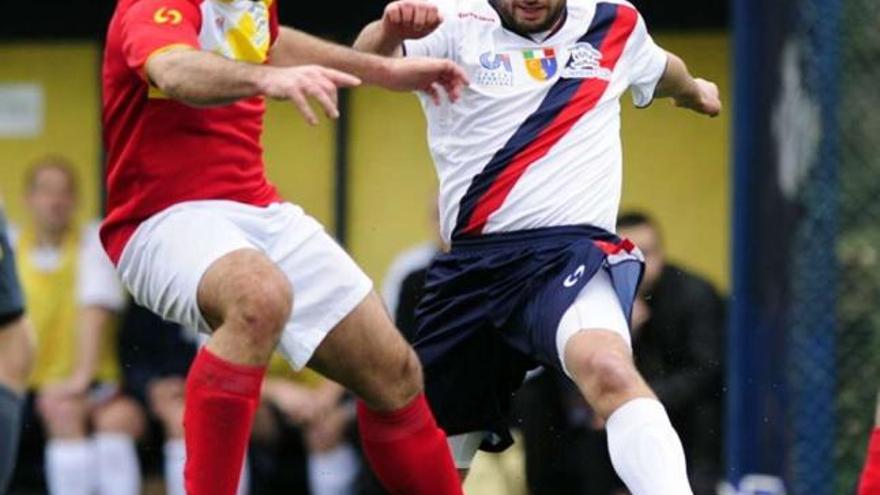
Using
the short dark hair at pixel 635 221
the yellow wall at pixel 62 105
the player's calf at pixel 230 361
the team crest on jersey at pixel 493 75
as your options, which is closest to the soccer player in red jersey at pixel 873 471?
the team crest on jersey at pixel 493 75

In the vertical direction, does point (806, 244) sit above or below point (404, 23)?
below

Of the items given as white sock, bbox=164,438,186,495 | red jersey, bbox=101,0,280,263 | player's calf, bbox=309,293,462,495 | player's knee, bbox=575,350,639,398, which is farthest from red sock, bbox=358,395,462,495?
white sock, bbox=164,438,186,495

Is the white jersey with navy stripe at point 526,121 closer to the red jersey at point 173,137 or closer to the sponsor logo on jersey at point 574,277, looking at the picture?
the sponsor logo on jersey at point 574,277

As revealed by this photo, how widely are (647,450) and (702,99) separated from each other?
1523 mm

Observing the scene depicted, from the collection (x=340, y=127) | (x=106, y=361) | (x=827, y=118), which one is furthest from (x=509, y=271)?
(x=340, y=127)

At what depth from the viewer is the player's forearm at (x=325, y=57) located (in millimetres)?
7668

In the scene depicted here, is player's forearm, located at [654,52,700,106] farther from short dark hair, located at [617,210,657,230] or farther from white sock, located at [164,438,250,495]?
white sock, located at [164,438,250,495]

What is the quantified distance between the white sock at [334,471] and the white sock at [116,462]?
875 mm

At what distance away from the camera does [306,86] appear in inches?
265

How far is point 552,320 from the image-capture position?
7.83 metres

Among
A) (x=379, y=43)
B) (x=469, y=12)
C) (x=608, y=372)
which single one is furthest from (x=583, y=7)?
(x=608, y=372)

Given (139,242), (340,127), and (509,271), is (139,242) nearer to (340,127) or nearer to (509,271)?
(509,271)

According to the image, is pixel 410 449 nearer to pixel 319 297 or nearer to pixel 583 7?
pixel 319 297

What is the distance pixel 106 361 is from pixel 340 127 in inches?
76.6
